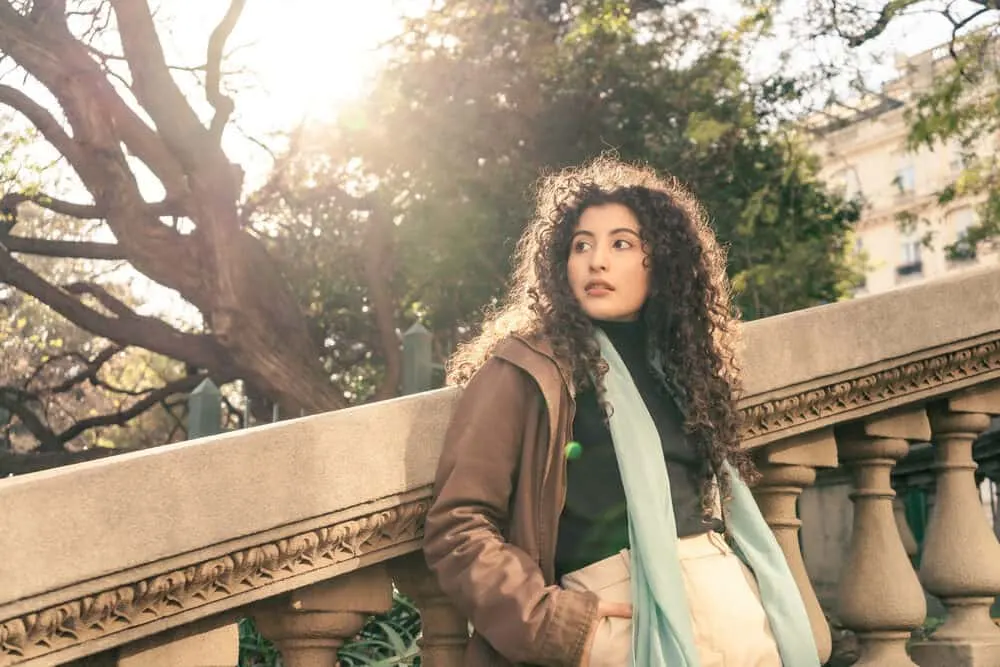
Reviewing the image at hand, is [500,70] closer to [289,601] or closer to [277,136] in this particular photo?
[277,136]

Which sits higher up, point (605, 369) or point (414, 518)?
point (605, 369)

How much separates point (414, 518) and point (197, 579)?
44 centimetres

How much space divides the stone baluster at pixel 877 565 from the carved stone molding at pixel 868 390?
0.29ft

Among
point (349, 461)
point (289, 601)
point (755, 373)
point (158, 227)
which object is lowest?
point (289, 601)

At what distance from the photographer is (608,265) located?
2.55m

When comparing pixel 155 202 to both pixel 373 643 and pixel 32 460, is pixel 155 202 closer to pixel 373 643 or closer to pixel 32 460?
pixel 32 460

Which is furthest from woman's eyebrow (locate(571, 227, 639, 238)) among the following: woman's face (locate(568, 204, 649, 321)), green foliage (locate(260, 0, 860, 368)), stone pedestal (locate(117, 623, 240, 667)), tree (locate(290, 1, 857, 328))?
tree (locate(290, 1, 857, 328))

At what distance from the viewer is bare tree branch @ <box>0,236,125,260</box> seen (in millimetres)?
9656

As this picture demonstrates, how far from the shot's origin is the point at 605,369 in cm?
238

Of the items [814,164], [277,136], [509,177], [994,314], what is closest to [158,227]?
[277,136]

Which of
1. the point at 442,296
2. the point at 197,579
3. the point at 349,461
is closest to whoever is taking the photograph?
the point at 197,579

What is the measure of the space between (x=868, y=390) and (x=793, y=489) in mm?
297

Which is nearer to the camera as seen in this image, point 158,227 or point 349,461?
point 349,461

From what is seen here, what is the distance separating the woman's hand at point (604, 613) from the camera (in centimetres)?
213
